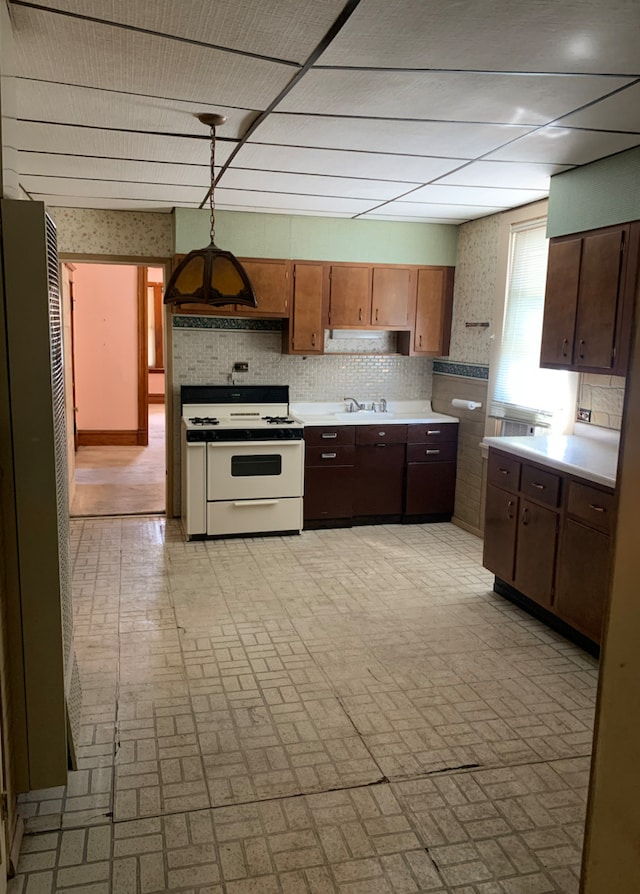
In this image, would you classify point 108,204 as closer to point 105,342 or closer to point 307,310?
point 307,310

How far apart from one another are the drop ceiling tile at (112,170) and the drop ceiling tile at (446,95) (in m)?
1.33

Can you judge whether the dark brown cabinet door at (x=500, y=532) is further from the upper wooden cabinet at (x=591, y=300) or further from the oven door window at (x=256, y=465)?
the oven door window at (x=256, y=465)

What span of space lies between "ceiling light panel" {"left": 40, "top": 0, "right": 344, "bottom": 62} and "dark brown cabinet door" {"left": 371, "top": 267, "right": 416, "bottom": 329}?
12.0ft

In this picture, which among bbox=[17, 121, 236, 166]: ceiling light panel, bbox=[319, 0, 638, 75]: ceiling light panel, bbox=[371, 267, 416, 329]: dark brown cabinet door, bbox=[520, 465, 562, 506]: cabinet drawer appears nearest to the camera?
bbox=[319, 0, 638, 75]: ceiling light panel

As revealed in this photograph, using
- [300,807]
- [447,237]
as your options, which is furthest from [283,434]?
[300,807]

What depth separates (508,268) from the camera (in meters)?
5.13

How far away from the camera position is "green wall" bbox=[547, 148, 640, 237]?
3428mm

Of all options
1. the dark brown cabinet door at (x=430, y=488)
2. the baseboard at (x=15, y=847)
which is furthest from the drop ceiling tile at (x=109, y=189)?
the baseboard at (x=15, y=847)

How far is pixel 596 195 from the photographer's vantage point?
12.0 feet

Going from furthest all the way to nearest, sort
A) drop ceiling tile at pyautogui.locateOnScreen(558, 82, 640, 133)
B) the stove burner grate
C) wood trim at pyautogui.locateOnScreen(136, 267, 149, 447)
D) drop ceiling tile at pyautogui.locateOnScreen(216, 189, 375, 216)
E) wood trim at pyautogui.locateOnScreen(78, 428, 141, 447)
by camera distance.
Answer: wood trim at pyautogui.locateOnScreen(78, 428, 141, 447), wood trim at pyautogui.locateOnScreen(136, 267, 149, 447), the stove burner grate, drop ceiling tile at pyautogui.locateOnScreen(216, 189, 375, 216), drop ceiling tile at pyautogui.locateOnScreen(558, 82, 640, 133)

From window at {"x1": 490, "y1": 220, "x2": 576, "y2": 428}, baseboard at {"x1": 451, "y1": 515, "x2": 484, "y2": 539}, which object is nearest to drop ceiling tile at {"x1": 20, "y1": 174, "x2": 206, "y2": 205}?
window at {"x1": 490, "y1": 220, "x2": 576, "y2": 428}

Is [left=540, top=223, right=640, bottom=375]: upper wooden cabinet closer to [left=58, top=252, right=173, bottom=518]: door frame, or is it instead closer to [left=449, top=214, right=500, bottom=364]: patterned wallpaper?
[left=449, top=214, right=500, bottom=364]: patterned wallpaper

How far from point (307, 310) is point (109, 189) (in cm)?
179

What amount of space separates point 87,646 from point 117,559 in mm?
1381
